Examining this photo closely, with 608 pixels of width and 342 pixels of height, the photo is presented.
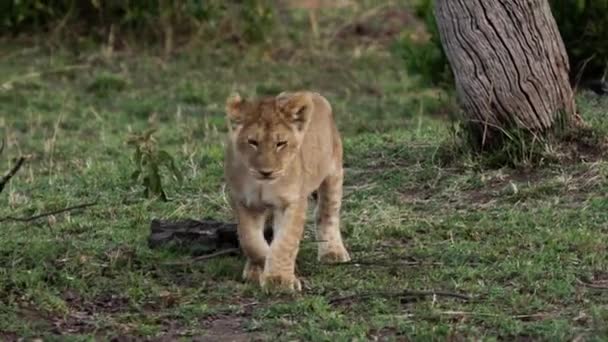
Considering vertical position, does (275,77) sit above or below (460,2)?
below

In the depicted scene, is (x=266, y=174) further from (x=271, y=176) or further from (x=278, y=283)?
(x=278, y=283)

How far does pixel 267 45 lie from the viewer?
15242 millimetres

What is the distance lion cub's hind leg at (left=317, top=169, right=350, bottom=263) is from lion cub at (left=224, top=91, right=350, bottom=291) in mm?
430

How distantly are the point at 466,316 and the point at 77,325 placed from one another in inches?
60.1

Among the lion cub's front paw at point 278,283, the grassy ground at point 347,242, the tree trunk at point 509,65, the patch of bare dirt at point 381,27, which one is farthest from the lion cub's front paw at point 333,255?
the patch of bare dirt at point 381,27

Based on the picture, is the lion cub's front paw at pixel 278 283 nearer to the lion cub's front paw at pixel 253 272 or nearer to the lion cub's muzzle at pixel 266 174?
the lion cub's front paw at pixel 253 272

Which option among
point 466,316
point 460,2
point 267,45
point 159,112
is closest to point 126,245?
point 466,316

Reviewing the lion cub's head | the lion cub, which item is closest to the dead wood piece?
the lion cub

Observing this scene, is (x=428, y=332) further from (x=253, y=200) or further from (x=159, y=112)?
(x=159, y=112)

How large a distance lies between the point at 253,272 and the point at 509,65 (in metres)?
2.81

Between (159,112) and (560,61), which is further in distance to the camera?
(159,112)

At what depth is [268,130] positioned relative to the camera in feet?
20.1

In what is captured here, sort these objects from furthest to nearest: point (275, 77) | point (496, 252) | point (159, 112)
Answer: point (275, 77), point (159, 112), point (496, 252)

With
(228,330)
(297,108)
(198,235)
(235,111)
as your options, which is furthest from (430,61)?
(228,330)
